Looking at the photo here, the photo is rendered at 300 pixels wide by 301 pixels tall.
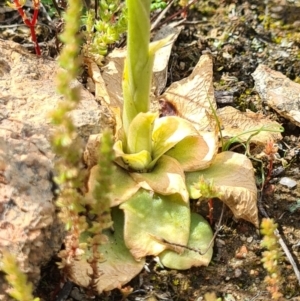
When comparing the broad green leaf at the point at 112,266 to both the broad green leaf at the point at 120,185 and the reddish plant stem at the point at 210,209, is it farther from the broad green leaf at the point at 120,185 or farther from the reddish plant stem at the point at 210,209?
the reddish plant stem at the point at 210,209

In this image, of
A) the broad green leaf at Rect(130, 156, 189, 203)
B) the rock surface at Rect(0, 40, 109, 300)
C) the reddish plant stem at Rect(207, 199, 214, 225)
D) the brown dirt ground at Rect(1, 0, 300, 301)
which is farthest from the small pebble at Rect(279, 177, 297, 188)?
the rock surface at Rect(0, 40, 109, 300)

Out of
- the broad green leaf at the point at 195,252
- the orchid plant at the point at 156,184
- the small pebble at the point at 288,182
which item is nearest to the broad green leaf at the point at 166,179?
the orchid plant at the point at 156,184

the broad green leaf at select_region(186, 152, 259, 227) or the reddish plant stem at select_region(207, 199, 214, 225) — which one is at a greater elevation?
the broad green leaf at select_region(186, 152, 259, 227)

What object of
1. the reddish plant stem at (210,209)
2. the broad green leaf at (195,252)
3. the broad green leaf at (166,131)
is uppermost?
the broad green leaf at (166,131)

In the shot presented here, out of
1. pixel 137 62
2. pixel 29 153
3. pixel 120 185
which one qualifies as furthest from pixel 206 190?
pixel 29 153

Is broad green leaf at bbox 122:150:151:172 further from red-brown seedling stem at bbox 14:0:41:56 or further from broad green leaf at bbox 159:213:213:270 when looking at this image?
red-brown seedling stem at bbox 14:0:41:56

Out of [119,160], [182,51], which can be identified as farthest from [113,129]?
[182,51]
